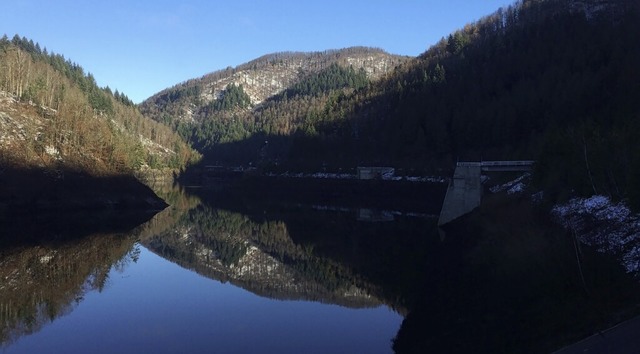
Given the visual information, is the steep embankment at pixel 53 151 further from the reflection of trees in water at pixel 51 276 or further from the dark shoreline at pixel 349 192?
the dark shoreline at pixel 349 192

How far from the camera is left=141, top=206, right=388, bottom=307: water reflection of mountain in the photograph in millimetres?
30748

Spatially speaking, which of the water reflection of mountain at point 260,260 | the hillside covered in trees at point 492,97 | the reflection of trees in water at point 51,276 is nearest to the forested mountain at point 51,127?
the water reflection of mountain at point 260,260

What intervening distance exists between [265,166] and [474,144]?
59.7 meters

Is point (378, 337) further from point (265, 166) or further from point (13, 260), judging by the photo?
point (265, 166)

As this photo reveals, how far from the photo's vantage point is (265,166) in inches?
5753

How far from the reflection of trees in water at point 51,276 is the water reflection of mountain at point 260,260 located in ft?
15.9

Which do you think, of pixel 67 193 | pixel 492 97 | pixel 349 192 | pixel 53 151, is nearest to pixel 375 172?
pixel 349 192

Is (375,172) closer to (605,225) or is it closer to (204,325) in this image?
(605,225)

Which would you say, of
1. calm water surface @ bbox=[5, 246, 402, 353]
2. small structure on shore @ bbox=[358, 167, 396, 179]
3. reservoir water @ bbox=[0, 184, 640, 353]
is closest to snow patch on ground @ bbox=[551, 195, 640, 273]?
reservoir water @ bbox=[0, 184, 640, 353]

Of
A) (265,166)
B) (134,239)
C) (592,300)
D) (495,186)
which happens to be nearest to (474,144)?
(495,186)

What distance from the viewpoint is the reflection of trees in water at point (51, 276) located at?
24.0m

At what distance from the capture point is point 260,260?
1702 inches

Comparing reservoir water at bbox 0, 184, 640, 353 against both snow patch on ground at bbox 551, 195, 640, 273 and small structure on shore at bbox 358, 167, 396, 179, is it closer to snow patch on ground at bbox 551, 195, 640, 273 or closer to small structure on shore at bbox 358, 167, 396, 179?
snow patch on ground at bbox 551, 195, 640, 273

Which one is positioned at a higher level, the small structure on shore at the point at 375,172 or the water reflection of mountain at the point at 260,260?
the small structure on shore at the point at 375,172
